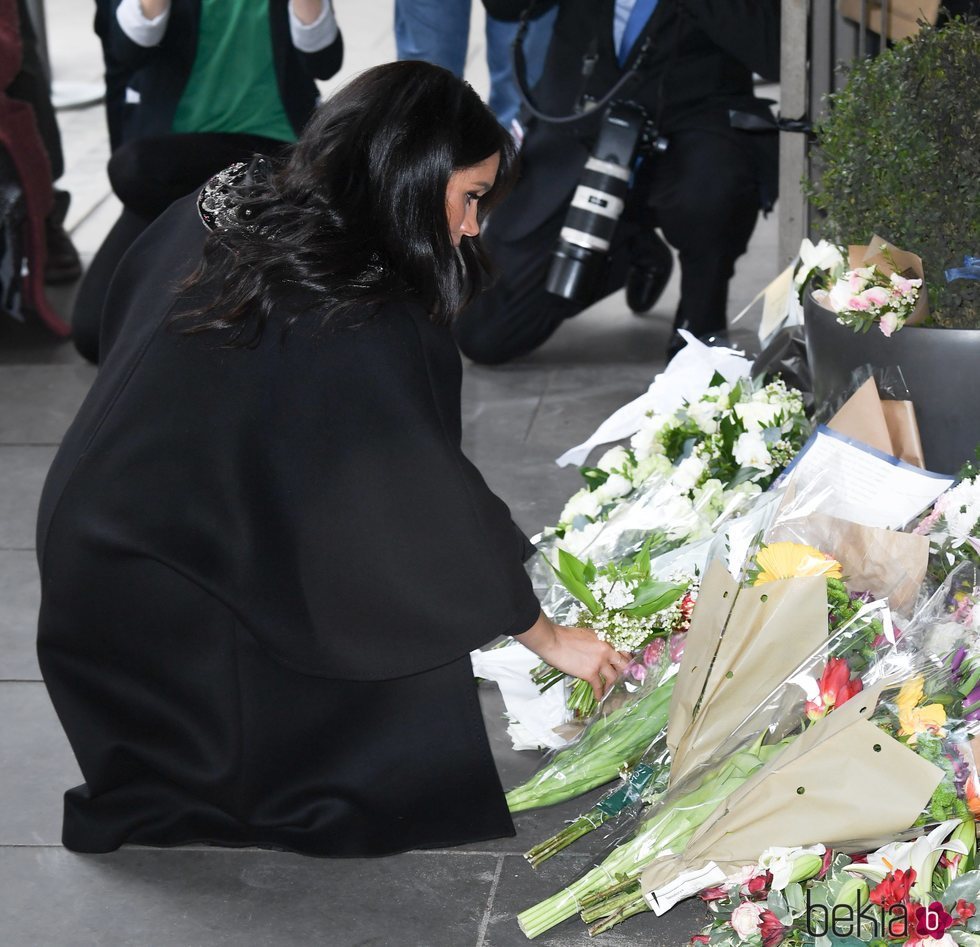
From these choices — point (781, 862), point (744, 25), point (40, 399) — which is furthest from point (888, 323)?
point (40, 399)

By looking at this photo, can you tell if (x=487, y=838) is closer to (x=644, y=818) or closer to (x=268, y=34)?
(x=644, y=818)

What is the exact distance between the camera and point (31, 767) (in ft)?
8.64

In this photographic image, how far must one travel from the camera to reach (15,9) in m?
4.75

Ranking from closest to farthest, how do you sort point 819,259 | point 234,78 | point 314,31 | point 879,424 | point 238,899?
1. point 238,899
2. point 879,424
3. point 819,259
4. point 314,31
5. point 234,78

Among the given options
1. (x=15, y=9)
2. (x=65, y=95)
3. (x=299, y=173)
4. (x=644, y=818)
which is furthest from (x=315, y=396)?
(x=65, y=95)

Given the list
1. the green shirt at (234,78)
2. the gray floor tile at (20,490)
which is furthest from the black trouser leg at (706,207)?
the gray floor tile at (20,490)

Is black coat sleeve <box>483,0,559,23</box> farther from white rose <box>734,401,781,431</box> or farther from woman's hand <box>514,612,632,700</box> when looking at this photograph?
woman's hand <box>514,612,632,700</box>

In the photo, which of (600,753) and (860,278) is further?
(860,278)

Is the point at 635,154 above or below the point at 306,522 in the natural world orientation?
below

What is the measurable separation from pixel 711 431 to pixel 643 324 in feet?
6.35

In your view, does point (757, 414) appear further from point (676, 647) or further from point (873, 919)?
point (873, 919)

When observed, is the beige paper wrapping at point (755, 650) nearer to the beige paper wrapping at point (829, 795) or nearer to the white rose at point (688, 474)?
the beige paper wrapping at point (829, 795)

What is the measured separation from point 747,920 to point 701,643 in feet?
1.17

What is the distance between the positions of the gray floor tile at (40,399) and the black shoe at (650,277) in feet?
5.52
